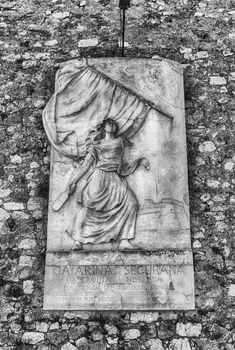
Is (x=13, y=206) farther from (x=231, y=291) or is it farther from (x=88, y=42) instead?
(x=231, y=291)

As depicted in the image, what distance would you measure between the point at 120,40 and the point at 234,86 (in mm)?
1720

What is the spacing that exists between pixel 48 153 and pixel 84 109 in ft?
2.41

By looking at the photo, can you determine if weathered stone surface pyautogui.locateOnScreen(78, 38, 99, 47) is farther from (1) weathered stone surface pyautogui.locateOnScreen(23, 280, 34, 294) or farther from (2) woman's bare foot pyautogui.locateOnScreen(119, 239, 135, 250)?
(1) weathered stone surface pyautogui.locateOnScreen(23, 280, 34, 294)

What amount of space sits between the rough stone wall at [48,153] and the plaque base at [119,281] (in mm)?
129

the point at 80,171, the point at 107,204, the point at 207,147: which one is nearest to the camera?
the point at 107,204

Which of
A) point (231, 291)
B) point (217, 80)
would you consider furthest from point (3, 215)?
point (217, 80)

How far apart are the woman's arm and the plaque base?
0.84 metres

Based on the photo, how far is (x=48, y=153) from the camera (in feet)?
20.4

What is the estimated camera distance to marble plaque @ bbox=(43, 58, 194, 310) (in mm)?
5430

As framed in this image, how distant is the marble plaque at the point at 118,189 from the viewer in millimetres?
5430

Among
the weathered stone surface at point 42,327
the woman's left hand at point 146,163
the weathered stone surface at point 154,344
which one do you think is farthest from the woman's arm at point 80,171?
the weathered stone surface at point 154,344

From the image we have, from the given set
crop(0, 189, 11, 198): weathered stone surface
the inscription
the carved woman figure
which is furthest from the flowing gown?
crop(0, 189, 11, 198): weathered stone surface

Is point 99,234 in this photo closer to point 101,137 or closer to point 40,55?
point 101,137

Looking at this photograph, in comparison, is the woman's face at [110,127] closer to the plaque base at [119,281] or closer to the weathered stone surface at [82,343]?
the plaque base at [119,281]
